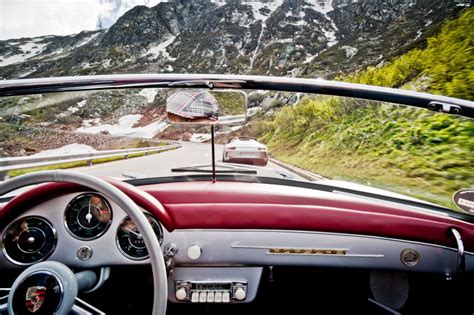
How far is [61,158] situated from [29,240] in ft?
1.53

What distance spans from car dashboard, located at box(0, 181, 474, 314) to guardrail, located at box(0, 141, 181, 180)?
0.79 feet

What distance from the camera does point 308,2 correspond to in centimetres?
14412

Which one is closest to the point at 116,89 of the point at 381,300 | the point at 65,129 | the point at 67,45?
the point at 65,129

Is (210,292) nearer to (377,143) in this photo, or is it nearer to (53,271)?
(53,271)

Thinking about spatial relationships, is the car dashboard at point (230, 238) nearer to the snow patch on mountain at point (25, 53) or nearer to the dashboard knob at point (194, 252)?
the dashboard knob at point (194, 252)

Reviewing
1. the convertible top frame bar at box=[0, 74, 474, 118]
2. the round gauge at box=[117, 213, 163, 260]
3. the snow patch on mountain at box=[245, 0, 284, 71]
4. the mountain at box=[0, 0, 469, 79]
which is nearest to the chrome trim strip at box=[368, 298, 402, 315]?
the convertible top frame bar at box=[0, 74, 474, 118]

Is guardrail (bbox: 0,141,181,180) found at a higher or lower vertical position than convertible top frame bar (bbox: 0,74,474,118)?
lower

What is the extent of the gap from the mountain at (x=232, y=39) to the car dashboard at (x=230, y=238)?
73.3 m

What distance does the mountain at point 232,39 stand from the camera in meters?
91.9

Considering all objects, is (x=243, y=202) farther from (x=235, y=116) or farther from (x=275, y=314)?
(x=275, y=314)

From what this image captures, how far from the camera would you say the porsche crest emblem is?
59.5 inches

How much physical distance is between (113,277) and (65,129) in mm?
900

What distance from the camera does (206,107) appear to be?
1.99m

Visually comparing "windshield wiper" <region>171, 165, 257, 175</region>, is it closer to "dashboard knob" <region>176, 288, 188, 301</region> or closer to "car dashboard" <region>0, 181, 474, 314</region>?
"car dashboard" <region>0, 181, 474, 314</region>
